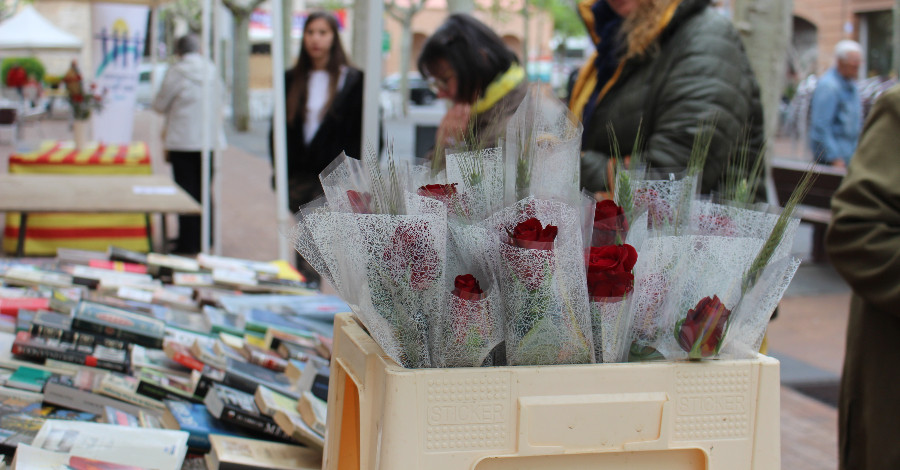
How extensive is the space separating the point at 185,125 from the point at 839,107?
6387 mm

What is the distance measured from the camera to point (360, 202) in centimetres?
127

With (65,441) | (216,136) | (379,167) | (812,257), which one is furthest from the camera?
(812,257)

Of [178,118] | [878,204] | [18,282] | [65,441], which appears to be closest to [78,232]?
[178,118]

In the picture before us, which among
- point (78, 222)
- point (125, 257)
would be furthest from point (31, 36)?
Answer: point (125, 257)

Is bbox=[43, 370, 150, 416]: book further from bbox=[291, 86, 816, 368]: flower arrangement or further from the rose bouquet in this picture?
the rose bouquet

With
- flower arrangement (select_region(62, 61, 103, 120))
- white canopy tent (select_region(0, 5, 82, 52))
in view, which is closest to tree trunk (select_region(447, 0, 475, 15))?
flower arrangement (select_region(62, 61, 103, 120))

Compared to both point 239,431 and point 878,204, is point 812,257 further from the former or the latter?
point 239,431

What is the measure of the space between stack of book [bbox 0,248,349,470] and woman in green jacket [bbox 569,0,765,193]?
3.32ft

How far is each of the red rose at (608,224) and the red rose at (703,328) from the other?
16 cm

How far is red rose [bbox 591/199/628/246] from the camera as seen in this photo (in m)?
1.38

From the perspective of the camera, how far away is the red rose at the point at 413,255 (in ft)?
3.93

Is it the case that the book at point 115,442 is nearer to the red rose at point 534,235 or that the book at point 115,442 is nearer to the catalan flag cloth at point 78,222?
the red rose at point 534,235

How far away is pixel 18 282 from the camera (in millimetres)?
3025

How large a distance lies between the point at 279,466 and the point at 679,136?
56.0 inches
